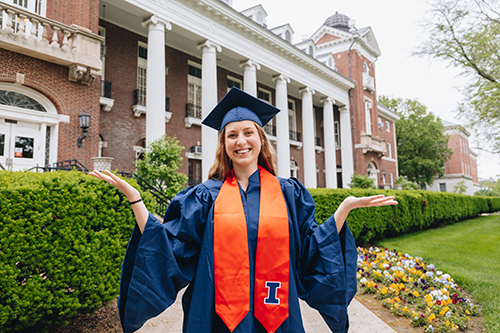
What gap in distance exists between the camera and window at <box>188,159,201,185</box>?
18.6m

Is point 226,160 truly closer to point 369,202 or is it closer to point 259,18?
point 369,202

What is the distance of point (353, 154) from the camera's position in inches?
1150

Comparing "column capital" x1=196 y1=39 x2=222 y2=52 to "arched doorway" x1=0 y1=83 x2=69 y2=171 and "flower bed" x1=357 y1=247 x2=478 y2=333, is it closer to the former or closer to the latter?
"arched doorway" x1=0 y1=83 x2=69 y2=171

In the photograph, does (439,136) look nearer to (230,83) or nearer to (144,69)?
(230,83)


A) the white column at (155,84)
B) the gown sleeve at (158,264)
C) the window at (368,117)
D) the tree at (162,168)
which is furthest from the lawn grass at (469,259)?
the window at (368,117)

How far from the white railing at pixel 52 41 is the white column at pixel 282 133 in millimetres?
11487

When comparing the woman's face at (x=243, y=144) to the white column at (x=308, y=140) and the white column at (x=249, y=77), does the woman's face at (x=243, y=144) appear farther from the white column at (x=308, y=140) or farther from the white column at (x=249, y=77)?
the white column at (x=308, y=140)

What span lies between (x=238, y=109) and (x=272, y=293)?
1350 millimetres

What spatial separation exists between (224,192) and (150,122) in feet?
37.9

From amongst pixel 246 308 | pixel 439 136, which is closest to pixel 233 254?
pixel 246 308

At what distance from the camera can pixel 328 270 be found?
2.12 m

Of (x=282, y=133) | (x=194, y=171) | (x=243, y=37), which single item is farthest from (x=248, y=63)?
(x=194, y=171)

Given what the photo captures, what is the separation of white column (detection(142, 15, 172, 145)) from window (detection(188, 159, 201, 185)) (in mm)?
5615

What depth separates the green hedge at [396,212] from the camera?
9.34m
